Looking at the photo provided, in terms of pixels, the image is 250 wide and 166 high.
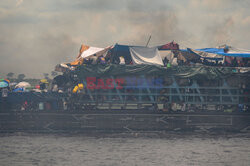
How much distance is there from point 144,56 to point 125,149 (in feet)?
22.4

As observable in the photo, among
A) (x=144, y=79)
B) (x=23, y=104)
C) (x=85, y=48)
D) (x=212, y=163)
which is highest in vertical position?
(x=85, y=48)

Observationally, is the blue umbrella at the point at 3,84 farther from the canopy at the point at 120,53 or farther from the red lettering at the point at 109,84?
the red lettering at the point at 109,84

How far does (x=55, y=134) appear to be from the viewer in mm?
18375

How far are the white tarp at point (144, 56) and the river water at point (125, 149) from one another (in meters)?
4.08

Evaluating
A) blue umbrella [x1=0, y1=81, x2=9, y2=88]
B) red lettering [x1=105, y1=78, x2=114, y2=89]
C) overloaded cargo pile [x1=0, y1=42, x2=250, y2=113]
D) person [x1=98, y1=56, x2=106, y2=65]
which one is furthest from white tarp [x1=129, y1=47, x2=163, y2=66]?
blue umbrella [x1=0, y1=81, x2=9, y2=88]

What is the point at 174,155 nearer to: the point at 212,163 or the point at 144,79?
the point at 212,163

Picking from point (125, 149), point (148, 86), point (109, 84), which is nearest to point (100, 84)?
point (109, 84)

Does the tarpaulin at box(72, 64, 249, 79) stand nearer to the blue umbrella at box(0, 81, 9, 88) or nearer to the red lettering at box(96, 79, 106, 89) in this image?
the red lettering at box(96, 79, 106, 89)

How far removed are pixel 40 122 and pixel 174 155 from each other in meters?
7.75

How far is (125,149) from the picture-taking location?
48.5 ft

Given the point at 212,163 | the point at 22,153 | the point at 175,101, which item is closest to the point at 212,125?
the point at 175,101

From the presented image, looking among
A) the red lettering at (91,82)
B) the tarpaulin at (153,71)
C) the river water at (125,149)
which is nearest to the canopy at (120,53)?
the tarpaulin at (153,71)

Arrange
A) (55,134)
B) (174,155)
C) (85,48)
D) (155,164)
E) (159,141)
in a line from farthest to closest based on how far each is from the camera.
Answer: (85,48) < (55,134) < (159,141) < (174,155) < (155,164)

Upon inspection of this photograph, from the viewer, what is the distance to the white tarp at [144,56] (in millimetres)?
19969
